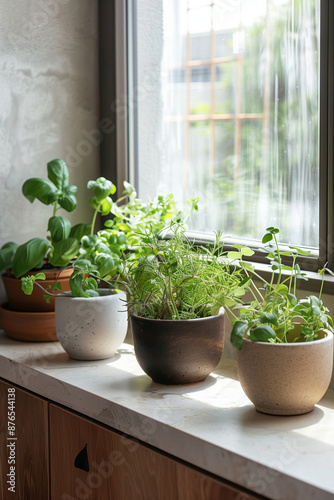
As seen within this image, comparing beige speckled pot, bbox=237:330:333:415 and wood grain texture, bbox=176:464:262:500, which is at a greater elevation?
beige speckled pot, bbox=237:330:333:415

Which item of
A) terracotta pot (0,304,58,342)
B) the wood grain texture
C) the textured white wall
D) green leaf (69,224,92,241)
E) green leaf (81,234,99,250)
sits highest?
the textured white wall

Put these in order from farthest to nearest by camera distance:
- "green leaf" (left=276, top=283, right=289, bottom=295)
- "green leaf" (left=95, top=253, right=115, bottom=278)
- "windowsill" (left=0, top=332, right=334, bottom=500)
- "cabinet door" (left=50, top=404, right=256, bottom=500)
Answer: "green leaf" (left=95, top=253, right=115, bottom=278), "green leaf" (left=276, top=283, right=289, bottom=295), "cabinet door" (left=50, top=404, right=256, bottom=500), "windowsill" (left=0, top=332, right=334, bottom=500)

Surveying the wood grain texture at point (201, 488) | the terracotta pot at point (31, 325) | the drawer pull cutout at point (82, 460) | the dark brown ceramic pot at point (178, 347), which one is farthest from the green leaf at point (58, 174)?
the wood grain texture at point (201, 488)

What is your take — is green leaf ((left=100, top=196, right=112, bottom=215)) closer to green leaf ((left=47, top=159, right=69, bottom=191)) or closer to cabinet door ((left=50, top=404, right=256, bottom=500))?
green leaf ((left=47, top=159, right=69, bottom=191))

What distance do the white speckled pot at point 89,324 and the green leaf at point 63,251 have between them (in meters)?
0.14

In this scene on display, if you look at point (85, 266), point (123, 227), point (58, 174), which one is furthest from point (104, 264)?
point (58, 174)

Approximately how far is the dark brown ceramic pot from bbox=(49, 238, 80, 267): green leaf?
35 centimetres

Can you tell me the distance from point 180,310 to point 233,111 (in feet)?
1.70

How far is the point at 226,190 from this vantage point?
4.85ft

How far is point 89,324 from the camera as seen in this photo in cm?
132

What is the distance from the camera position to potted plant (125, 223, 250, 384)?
1137 mm

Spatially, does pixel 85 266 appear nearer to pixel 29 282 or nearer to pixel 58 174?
pixel 29 282

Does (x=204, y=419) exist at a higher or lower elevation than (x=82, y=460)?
higher

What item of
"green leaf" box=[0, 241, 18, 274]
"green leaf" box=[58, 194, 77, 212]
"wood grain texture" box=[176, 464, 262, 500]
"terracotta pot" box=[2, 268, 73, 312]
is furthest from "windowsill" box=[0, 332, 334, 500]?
"green leaf" box=[58, 194, 77, 212]
